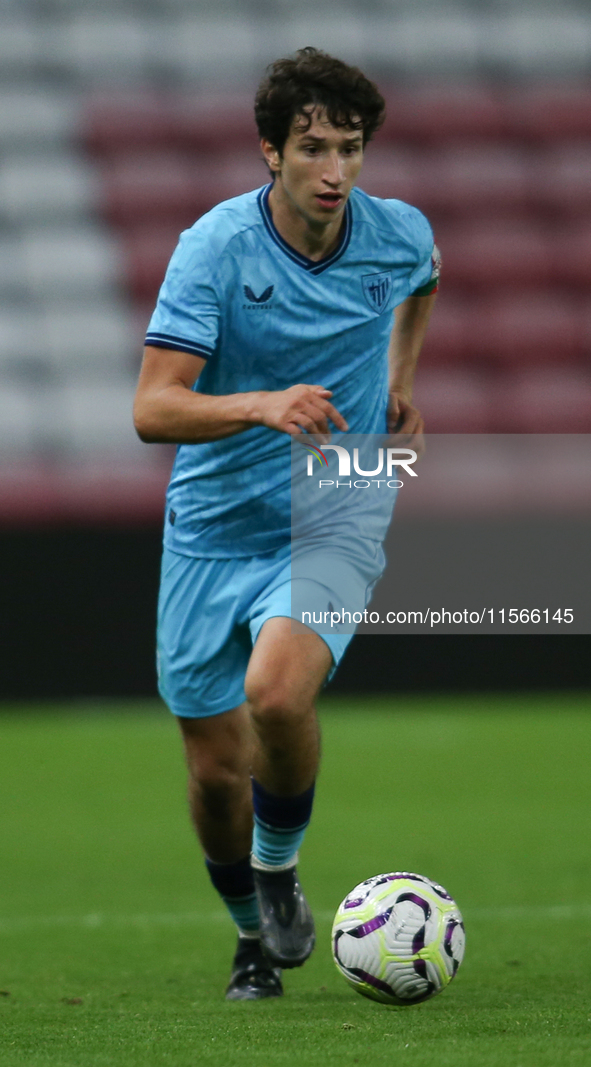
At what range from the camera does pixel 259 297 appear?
3631mm

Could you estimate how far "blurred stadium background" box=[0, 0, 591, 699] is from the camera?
10867 millimetres

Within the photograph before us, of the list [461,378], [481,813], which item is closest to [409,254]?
[481,813]

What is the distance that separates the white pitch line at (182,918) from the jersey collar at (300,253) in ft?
7.05

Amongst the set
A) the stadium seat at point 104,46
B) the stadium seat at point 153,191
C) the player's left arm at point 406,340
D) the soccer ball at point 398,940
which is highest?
the stadium seat at point 104,46

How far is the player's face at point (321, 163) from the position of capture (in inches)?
139

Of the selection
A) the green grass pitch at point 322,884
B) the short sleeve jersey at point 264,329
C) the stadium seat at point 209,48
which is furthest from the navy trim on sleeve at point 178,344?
the stadium seat at point 209,48

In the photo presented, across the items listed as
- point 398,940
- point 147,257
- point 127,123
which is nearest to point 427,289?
point 398,940

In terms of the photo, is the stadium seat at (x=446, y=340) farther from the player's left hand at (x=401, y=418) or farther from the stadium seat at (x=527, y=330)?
the player's left hand at (x=401, y=418)

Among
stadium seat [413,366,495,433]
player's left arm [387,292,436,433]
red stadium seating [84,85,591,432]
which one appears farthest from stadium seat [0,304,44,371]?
player's left arm [387,292,436,433]

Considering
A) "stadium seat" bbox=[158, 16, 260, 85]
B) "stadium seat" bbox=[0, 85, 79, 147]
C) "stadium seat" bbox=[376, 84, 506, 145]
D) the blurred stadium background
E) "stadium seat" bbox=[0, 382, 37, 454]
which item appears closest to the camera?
the blurred stadium background

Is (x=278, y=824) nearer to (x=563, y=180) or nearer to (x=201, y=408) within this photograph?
(x=201, y=408)

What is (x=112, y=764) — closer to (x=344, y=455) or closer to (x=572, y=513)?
(x=572, y=513)

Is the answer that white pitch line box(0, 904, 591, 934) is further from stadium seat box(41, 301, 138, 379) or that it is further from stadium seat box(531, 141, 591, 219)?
stadium seat box(531, 141, 591, 219)

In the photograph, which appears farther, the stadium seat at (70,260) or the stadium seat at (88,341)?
the stadium seat at (70,260)
